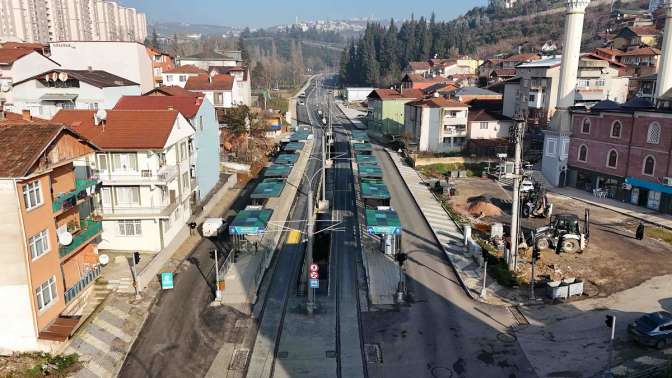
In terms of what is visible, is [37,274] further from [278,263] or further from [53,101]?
[53,101]

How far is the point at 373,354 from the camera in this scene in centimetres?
2547

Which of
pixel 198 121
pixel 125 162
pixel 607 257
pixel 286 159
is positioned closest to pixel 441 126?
pixel 286 159

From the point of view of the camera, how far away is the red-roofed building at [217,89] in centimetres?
8631

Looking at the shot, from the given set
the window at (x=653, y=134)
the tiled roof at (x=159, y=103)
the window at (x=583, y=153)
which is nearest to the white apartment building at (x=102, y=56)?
the tiled roof at (x=159, y=103)

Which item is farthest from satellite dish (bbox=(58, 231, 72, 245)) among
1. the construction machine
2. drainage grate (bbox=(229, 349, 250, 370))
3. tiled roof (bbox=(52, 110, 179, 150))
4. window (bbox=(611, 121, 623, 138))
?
window (bbox=(611, 121, 623, 138))

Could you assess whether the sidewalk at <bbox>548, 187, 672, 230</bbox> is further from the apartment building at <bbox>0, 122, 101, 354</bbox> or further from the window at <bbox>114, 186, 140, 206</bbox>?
the apartment building at <bbox>0, 122, 101, 354</bbox>

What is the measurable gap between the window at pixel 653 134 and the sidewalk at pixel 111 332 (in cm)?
4587

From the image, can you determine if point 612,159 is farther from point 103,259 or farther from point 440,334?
point 103,259

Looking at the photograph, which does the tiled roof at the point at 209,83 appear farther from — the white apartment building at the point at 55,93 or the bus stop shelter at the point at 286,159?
the white apartment building at the point at 55,93

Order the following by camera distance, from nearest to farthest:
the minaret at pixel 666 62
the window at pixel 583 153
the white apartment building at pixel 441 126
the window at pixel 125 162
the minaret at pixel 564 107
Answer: the window at pixel 125 162, the minaret at pixel 666 62, the window at pixel 583 153, the minaret at pixel 564 107, the white apartment building at pixel 441 126

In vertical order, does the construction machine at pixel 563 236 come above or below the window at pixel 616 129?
below

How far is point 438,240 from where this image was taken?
1619 inches

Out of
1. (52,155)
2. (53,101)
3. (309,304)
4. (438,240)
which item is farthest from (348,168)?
(52,155)

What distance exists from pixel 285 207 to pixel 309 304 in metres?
21.2
